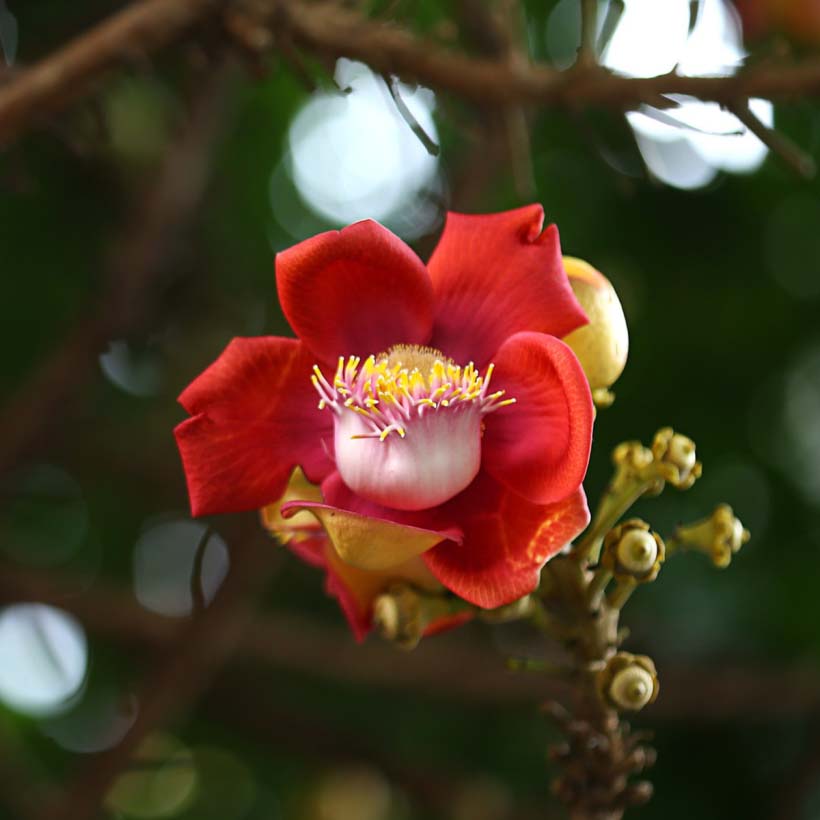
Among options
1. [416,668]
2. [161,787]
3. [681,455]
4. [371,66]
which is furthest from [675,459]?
[161,787]

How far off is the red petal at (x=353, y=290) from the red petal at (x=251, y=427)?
2 cm

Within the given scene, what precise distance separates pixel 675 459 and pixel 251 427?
0.25 meters

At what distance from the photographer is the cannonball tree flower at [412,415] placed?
0.55m

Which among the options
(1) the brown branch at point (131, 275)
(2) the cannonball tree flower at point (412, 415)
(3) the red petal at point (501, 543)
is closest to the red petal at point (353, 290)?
(2) the cannonball tree flower at point (412, 415)

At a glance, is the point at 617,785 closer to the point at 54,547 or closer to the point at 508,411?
the point at 508,411

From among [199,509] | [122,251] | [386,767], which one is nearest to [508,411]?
[199,509]

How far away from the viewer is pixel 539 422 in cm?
58

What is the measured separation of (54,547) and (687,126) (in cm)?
189

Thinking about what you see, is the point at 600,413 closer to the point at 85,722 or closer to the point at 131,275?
the point at 131,275

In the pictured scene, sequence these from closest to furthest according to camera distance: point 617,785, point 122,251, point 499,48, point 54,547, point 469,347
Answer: point 617,785 → point 469,347 → point 499,48 → point 122,251 → point 54,547

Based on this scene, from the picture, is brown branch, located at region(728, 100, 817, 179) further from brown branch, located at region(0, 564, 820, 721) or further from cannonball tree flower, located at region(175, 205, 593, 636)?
brown branch, located at region(0, 564, 820, 721)

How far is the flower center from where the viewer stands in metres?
0.57

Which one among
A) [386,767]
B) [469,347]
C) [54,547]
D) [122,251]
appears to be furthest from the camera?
[54,547]

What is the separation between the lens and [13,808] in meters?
1.78
